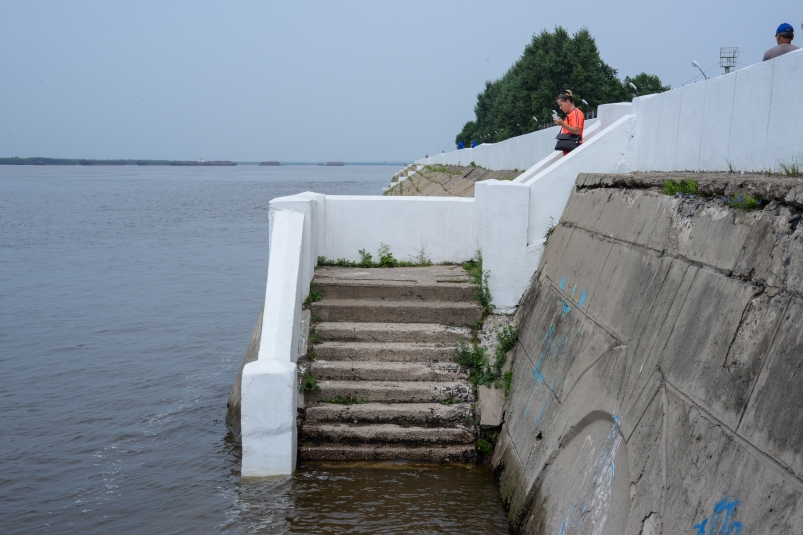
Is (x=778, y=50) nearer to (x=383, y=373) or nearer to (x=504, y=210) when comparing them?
(x=504, y=210)

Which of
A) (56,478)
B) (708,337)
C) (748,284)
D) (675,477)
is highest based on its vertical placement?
(748,284)

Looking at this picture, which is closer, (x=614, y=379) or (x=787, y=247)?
(x=787, y=247)

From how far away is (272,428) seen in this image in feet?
23.9

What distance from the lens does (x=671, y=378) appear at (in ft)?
14.2

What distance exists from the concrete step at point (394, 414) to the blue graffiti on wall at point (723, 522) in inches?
172

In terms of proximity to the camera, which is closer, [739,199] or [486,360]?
[739,199]

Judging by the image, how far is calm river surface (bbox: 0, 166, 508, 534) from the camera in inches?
271

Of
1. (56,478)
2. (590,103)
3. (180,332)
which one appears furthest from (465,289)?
(590,103)

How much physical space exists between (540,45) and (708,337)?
213ft

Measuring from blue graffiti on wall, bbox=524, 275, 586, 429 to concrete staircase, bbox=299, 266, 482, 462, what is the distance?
1.10 meters

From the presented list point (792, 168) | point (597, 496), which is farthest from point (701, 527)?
point (792, 168)

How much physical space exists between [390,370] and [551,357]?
6.81ft

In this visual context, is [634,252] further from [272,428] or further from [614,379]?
[272,428]

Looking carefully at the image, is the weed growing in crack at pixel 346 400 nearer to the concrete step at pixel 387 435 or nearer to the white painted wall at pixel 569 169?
the concrete step at pixel 387 435
